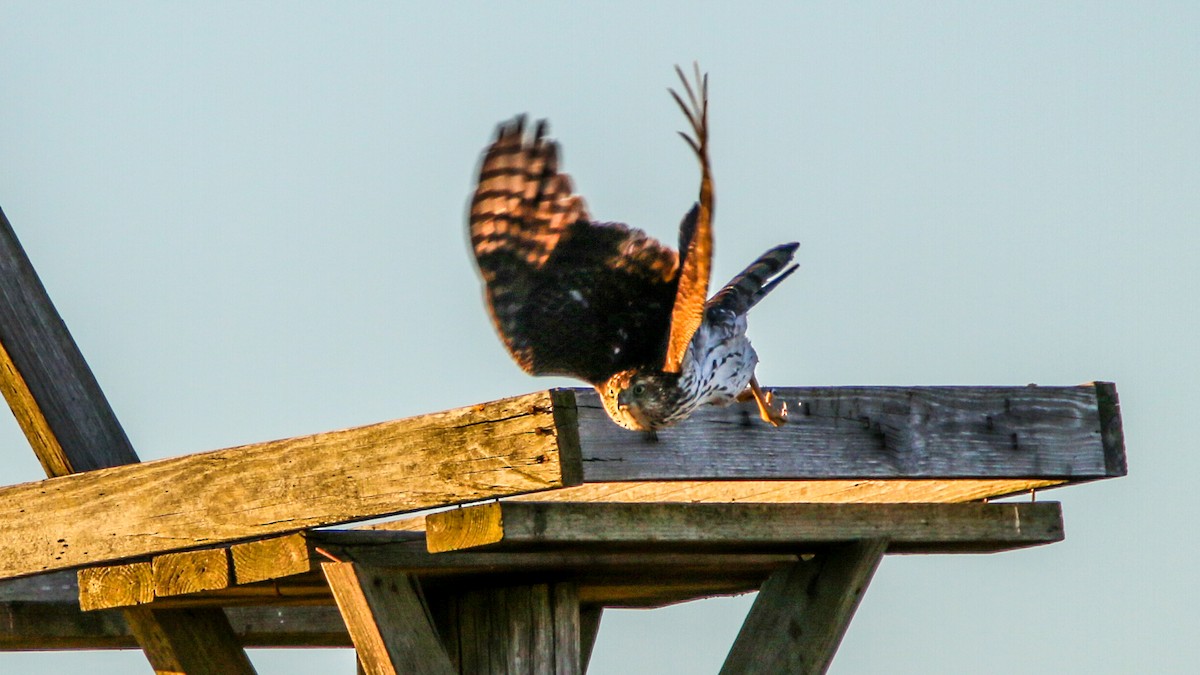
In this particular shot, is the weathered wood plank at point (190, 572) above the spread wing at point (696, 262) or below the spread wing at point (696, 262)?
below

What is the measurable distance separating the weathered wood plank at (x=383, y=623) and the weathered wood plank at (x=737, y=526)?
0.30 m

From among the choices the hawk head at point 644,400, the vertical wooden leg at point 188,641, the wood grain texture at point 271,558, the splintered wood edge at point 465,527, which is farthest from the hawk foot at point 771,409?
the vertical wooden leg at point 188,641

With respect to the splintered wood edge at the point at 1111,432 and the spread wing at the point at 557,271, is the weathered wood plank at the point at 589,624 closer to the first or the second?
the spread wing at the point at 557,271

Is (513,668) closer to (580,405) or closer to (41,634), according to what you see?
(580,405)

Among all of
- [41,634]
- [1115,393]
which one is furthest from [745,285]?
[41,634]

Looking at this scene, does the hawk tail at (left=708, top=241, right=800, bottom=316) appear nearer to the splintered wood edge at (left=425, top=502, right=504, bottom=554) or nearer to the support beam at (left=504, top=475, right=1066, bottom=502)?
the support beam at (left=504, top=475, right=1066, bottom=502)

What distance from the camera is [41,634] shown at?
562 cm

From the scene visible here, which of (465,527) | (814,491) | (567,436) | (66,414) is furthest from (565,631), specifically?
(66,414)

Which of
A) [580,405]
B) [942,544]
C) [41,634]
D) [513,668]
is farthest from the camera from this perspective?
[41,634]

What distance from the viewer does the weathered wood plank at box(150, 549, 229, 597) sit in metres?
4.42

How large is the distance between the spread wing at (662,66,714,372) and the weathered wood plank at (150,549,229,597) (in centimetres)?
117

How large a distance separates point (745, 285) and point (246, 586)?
5.19 ft

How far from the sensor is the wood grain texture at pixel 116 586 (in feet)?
15.1

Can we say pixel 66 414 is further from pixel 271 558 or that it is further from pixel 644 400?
pixel 644 400
